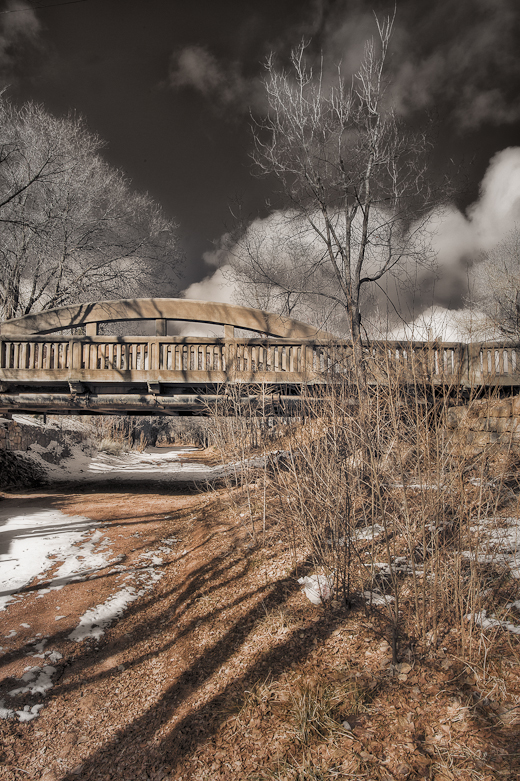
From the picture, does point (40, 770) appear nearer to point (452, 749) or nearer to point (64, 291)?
point (452, 749)

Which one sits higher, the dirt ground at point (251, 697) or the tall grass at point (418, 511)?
the tall grass at point (418, 511)

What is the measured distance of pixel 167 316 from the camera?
10852 millimetres

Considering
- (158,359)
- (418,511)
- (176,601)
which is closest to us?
(418,511)

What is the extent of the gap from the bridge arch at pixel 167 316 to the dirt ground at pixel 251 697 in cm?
698

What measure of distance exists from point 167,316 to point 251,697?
9.19 m

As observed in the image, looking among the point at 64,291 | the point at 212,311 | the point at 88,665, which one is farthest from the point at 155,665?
the point at 64,291

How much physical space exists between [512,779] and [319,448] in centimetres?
268

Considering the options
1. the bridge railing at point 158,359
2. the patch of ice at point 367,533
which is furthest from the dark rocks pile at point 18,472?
the patch of ice at point 367,533

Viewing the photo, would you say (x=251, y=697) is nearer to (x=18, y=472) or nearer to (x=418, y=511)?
(x=418, y=511)

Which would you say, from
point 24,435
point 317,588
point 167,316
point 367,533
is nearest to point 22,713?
point 317,588

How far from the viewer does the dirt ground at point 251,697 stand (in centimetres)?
235

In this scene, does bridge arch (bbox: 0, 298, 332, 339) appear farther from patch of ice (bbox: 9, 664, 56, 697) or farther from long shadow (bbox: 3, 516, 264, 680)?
patch of ice (bbox: 9, 664, 56, 697)

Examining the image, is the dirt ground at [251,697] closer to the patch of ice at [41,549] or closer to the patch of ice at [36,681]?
the patch of ice at [36,681]

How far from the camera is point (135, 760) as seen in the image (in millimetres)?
2697
